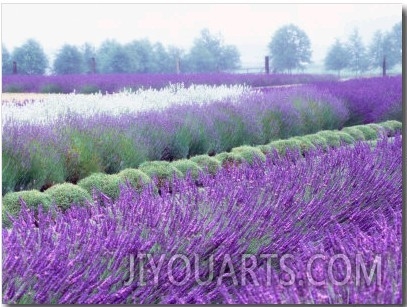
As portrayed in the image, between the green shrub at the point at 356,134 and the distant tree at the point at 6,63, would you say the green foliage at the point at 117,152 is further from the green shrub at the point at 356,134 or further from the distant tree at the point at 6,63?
the green shrub at the point at 356,134

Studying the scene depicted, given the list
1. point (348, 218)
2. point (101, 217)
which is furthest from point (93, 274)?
point (348, 218)

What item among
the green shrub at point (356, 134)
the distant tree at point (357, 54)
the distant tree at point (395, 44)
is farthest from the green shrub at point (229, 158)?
the green shrub at point (356, 134)

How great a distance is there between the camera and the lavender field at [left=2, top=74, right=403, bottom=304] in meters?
2.50

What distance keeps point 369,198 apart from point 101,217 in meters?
1.62

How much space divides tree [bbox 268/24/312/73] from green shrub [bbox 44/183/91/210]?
5.12 feet

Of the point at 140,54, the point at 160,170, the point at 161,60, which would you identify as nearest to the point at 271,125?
the point at 161,60

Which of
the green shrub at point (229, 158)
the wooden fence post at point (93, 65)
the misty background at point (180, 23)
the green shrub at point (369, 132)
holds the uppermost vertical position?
the misty background at point (180, 23)

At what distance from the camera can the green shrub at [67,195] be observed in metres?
3.95

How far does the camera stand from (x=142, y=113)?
6418 mm

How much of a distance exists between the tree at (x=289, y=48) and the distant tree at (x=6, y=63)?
1.63 m

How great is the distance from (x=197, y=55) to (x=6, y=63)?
1.61m

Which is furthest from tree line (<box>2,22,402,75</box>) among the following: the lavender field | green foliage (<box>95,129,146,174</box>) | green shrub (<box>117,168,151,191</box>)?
green shrub (<box>117,168,151,191</box>)

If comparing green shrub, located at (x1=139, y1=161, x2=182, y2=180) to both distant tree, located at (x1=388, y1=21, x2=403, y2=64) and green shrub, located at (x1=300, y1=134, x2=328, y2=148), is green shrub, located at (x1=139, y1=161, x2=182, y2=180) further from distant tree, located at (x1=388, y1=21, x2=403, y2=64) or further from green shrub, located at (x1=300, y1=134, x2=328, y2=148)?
green shrub, located at (x1=300, y1=134, x2=328, y2=148)

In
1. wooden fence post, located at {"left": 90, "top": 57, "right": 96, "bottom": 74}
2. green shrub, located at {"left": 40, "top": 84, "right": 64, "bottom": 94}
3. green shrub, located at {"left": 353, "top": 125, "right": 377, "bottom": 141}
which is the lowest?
green shrub, located at {"left": 353, "top": 125, "right": 377, "bottom": 141}
